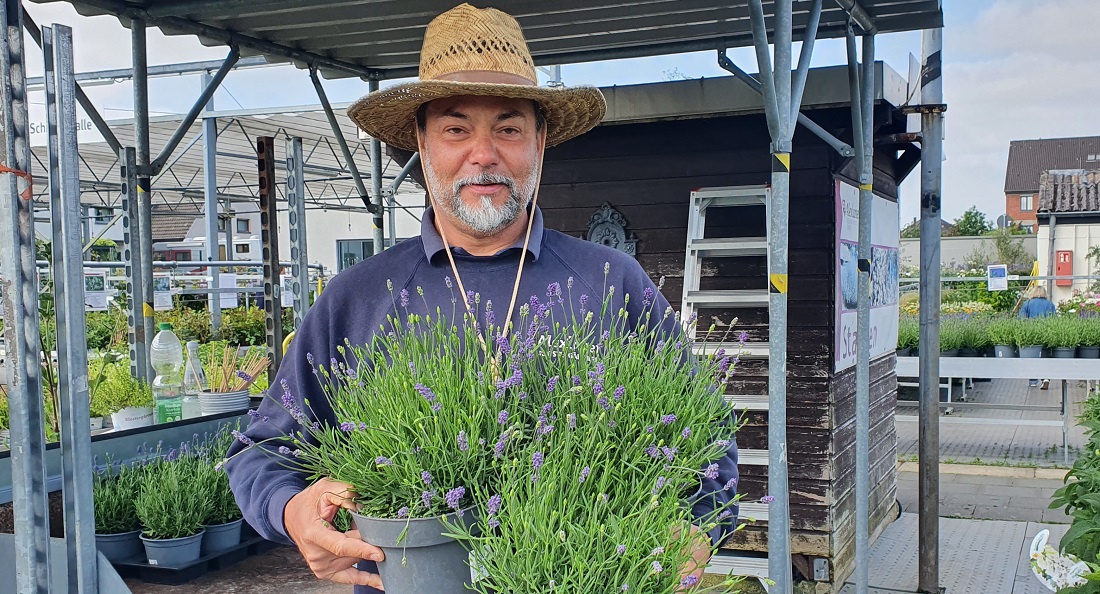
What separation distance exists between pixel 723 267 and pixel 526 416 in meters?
4.89

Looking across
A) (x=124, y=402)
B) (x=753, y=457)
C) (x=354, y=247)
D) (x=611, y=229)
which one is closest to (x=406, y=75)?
(x=611, y=229)

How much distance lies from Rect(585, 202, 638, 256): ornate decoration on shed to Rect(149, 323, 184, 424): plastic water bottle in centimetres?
282

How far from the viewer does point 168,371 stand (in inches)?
184

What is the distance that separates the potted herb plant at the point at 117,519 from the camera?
3.44 metres

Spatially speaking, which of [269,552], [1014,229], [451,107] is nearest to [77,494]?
[269,552]

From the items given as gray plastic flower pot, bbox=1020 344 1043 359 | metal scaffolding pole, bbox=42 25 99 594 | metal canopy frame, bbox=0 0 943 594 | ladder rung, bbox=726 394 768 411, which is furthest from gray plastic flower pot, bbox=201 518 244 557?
gray plastic flower pot, bbox=1020 344 1043 359

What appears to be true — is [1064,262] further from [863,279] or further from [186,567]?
[186,567]

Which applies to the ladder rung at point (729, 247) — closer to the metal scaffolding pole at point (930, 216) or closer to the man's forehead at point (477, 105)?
the metal scaffolding pole at point (930, 216)

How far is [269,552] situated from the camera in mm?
3721

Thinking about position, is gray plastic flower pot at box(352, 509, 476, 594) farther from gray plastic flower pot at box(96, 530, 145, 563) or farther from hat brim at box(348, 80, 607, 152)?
gray plastic flower pot at box(96, 530, 145, 563)

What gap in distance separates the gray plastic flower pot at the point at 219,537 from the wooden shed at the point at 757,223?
292 cm

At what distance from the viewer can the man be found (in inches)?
75.2

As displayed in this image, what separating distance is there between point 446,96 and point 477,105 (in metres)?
0.07

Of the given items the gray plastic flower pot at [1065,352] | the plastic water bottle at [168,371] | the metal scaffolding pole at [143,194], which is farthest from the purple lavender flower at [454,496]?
the gray plastic flower pot at [1065,352]
